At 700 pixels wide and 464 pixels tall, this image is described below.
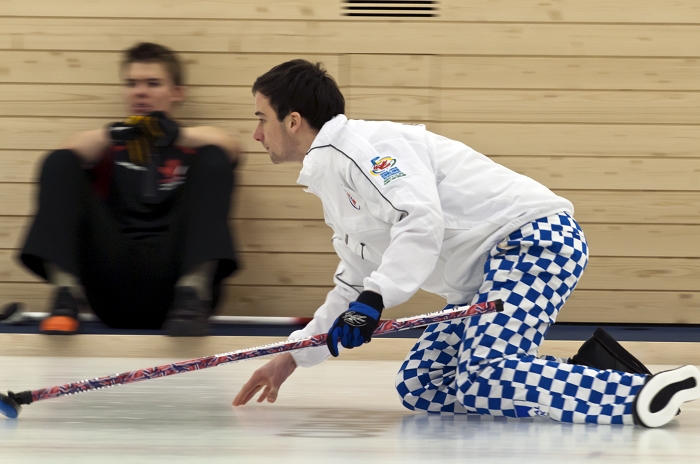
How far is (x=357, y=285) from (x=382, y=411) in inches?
10.6

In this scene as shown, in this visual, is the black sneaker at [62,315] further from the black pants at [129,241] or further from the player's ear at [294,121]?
the player's ear at [294,121]

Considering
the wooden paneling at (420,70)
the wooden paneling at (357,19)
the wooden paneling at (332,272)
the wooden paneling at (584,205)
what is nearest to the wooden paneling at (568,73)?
the wooden paneling at (420,70)

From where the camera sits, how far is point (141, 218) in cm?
263

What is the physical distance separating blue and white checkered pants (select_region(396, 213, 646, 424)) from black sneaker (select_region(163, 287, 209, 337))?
32.9 inches

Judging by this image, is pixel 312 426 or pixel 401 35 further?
pixel 401 35

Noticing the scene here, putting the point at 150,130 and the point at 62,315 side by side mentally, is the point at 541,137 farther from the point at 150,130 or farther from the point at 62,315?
the point at 62,315

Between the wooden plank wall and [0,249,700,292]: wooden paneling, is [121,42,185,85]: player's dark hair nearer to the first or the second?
the wooden plank wall

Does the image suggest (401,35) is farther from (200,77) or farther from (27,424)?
(27,424)

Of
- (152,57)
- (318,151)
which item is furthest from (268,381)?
(152,57)

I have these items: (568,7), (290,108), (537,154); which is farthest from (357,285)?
(568,7)

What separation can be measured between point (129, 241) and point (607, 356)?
4.98 ft

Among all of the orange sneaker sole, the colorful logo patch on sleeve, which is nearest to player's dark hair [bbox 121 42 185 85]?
the orange sneaker sole

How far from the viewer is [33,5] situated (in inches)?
123

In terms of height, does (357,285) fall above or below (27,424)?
above
